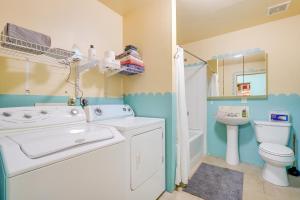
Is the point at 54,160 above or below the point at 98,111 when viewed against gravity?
below

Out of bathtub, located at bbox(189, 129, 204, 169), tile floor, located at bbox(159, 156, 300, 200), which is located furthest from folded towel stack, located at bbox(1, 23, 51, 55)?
bathtub, located at bbox(189, 129, 204, 169)

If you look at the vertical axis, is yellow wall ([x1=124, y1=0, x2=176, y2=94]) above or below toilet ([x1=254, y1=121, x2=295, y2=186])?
above

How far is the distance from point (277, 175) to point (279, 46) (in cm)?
184

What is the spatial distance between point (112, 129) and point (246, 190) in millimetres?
1724

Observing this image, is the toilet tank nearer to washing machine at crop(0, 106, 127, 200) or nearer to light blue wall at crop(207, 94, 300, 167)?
light blue wall at crop(207, 94, 300, 167)

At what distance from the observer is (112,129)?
4.02 feet

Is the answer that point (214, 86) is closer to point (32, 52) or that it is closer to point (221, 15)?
point (221, 15)

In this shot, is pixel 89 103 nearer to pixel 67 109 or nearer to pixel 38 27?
pixel 67 109

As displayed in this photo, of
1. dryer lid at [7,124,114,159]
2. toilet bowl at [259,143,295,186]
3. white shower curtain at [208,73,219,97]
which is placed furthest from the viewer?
white shower curtain at [208,73,219,97]

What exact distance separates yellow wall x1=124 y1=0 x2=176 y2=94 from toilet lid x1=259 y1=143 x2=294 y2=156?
1.44 metres

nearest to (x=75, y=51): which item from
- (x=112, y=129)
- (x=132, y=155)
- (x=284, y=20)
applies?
(x=112, y=129)

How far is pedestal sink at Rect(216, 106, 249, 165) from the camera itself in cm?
243

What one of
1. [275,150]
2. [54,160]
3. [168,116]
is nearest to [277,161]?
[275,150]

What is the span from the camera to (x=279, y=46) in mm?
2312
